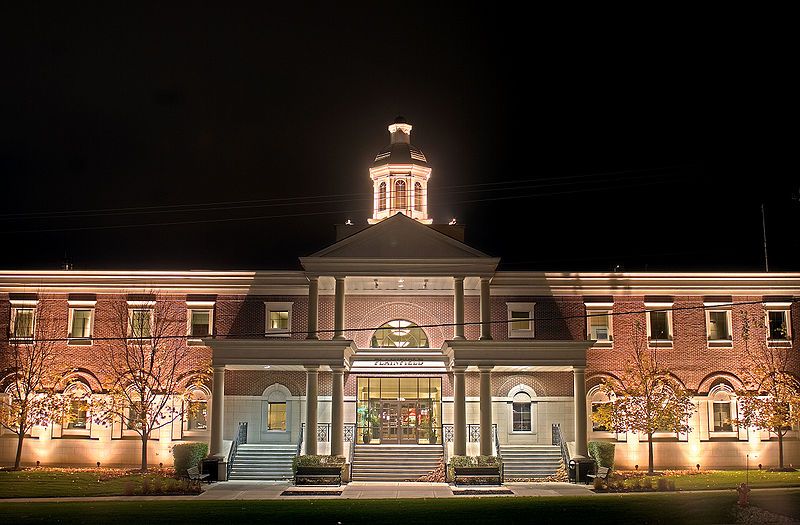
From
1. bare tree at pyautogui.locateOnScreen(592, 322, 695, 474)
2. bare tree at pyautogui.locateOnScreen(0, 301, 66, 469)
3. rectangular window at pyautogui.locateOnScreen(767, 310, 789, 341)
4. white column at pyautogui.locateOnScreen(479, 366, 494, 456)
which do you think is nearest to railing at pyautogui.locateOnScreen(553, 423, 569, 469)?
bare tree at pyautogui.locateOnScreen(592, 322, 695, 474)

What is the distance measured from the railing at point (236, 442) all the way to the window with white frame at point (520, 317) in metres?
13.3

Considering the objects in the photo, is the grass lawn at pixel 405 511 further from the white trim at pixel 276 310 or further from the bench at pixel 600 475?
the white trim at pixel 276 310

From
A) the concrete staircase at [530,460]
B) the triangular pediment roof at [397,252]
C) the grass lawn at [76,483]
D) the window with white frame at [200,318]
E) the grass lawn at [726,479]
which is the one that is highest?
the triangular pediment roof at [397,252]

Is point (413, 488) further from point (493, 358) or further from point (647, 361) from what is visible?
point (647, 361)

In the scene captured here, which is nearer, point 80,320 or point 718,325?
point 718,325

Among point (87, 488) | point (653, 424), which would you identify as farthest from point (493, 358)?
point (87, 488)

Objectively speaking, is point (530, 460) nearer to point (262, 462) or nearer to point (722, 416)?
point (722, 416)

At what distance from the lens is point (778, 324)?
42375 mm

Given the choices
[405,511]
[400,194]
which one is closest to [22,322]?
[400,194]

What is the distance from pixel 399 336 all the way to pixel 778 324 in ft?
60.0

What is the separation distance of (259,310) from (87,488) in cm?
1287

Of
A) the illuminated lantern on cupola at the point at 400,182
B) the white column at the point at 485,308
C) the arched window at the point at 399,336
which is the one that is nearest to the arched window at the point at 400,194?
the illuminated lantern on cupola at the point at 400,182

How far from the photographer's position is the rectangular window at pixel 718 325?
139 feet

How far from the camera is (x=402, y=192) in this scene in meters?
46.8
